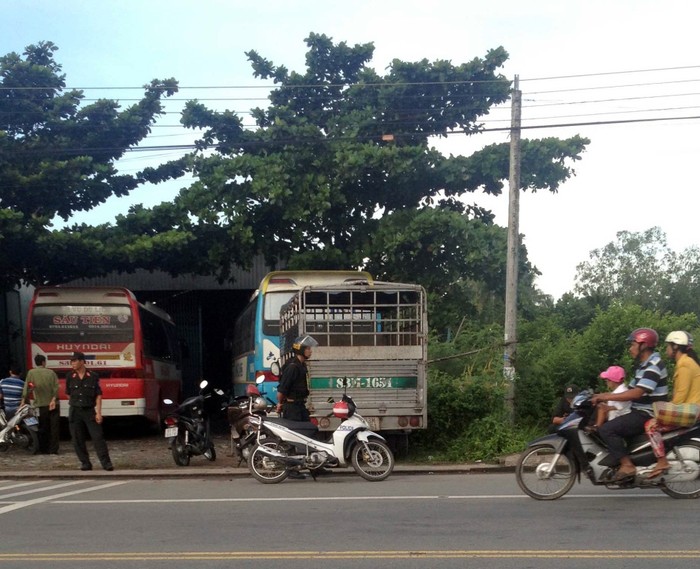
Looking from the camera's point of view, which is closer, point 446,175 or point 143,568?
point 143,568

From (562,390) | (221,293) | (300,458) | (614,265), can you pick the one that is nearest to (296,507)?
(300,458)

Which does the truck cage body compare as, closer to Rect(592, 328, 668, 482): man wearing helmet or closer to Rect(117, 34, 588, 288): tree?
Rect(592, 328, 668, 482): man wearing helmet

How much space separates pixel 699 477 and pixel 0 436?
12639mm

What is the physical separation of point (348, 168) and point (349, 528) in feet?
53.0

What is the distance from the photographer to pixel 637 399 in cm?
950

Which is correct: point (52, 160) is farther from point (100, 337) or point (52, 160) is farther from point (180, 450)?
point (180, 450)

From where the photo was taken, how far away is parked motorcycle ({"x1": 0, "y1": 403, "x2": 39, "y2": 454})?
1748 centimetres

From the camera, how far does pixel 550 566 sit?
6.45 meters

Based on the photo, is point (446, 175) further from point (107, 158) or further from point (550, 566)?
point (550, 566)

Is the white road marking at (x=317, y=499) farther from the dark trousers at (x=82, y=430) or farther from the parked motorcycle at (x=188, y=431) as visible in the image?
the parked motorcycle at (x=188, y=431)

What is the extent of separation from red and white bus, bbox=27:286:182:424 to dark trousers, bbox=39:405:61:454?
2.22 meters

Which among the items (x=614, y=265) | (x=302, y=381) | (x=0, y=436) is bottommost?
(x=0, y=436)

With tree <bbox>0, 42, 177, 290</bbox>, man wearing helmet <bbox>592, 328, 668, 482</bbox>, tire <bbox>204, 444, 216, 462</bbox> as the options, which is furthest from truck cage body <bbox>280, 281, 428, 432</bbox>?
tree <bbox>0, 42, 177, 290</bbox>

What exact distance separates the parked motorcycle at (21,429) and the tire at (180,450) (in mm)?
3755
